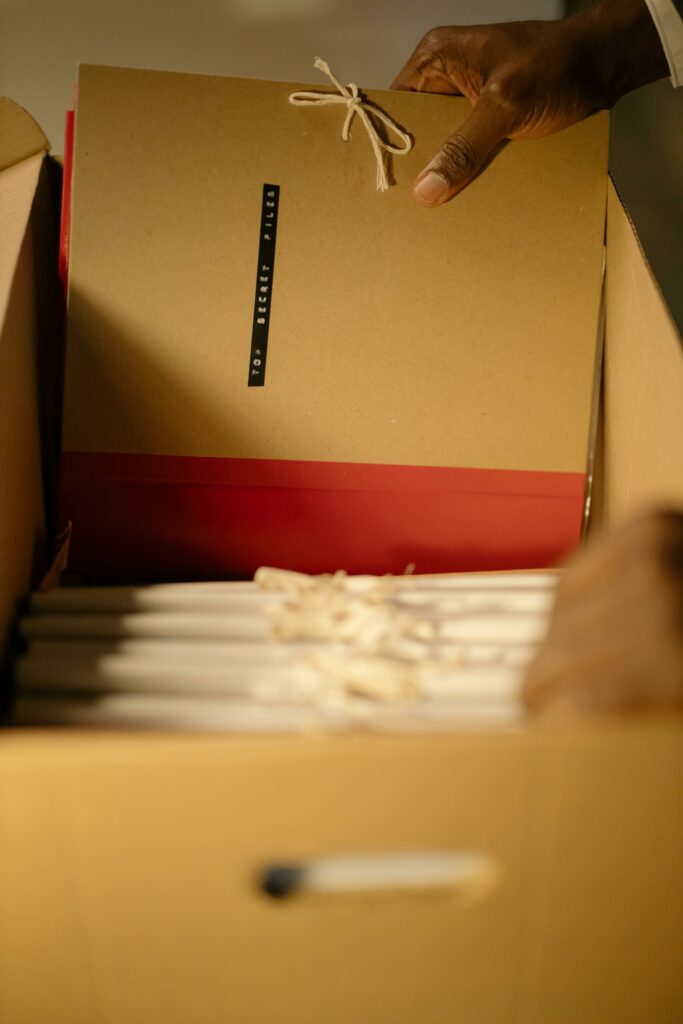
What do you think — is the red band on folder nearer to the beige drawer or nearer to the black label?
the black label

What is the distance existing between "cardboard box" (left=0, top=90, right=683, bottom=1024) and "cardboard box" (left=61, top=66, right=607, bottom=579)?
1.35 feet

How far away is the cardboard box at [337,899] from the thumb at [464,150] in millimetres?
510

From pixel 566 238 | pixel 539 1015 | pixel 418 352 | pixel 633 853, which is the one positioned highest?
pixel 566 238

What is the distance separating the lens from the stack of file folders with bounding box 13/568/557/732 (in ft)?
1.58

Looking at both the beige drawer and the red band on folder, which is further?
the red band on folder

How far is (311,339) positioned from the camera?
71 cm

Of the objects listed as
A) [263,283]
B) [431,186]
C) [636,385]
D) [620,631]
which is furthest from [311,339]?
[620,631]

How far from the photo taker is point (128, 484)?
2.38 feet

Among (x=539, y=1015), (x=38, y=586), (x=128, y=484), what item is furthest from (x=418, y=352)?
(x=539, y=1015)

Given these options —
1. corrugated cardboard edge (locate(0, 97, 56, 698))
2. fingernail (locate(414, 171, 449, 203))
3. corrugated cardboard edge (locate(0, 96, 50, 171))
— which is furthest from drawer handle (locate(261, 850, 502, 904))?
corrugated cardboard edge (locate(0, 96, 50, 171))

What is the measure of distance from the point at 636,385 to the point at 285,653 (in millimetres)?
382

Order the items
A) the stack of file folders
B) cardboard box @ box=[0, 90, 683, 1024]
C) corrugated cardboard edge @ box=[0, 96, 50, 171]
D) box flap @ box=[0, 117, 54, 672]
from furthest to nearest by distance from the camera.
Answer: corrugated cardboard edge @ box=[0, 96, 50, 171], box flap @ box=[0, 117, 54, 672], the stack of file folders, cardboard box @ box=[0, 90, 683, 1024]

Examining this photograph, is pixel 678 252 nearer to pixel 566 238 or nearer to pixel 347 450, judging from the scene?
pixel 566 238

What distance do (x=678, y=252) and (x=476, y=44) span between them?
434mm
